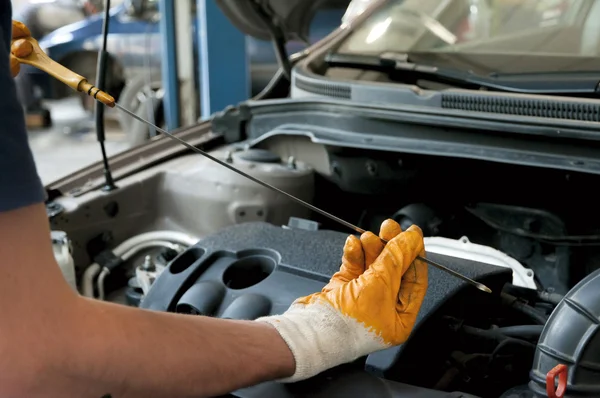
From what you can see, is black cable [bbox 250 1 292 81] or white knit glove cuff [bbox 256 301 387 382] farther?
black cable [bbox 250 1 292 81]

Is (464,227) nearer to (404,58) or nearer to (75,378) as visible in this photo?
(404,58)

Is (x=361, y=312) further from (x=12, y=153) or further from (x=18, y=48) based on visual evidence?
(x=18, y=48)

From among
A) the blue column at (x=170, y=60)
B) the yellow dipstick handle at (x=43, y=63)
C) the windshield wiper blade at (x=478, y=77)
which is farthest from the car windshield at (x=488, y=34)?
the blue column at (x=170, y=60)

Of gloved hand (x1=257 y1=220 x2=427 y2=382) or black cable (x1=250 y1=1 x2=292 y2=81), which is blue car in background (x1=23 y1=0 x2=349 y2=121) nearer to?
black cable (x1=250 y1=1 x2=292 y2=81)

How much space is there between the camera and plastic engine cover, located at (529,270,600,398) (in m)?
0.93

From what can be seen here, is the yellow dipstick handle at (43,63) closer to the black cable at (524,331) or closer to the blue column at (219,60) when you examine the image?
the black cable at (524,331)

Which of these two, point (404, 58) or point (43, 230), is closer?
point (43, 230)

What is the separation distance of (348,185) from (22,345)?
1086mm

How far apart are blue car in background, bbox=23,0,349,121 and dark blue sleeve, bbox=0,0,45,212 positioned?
4.00 meters

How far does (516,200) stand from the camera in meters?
1.58

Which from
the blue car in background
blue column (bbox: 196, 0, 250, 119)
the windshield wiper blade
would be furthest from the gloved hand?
the blue car in background

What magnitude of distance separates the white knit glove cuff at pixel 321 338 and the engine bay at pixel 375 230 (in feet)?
0.12

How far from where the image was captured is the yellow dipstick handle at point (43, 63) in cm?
111

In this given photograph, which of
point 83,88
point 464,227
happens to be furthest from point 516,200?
point 83,88
